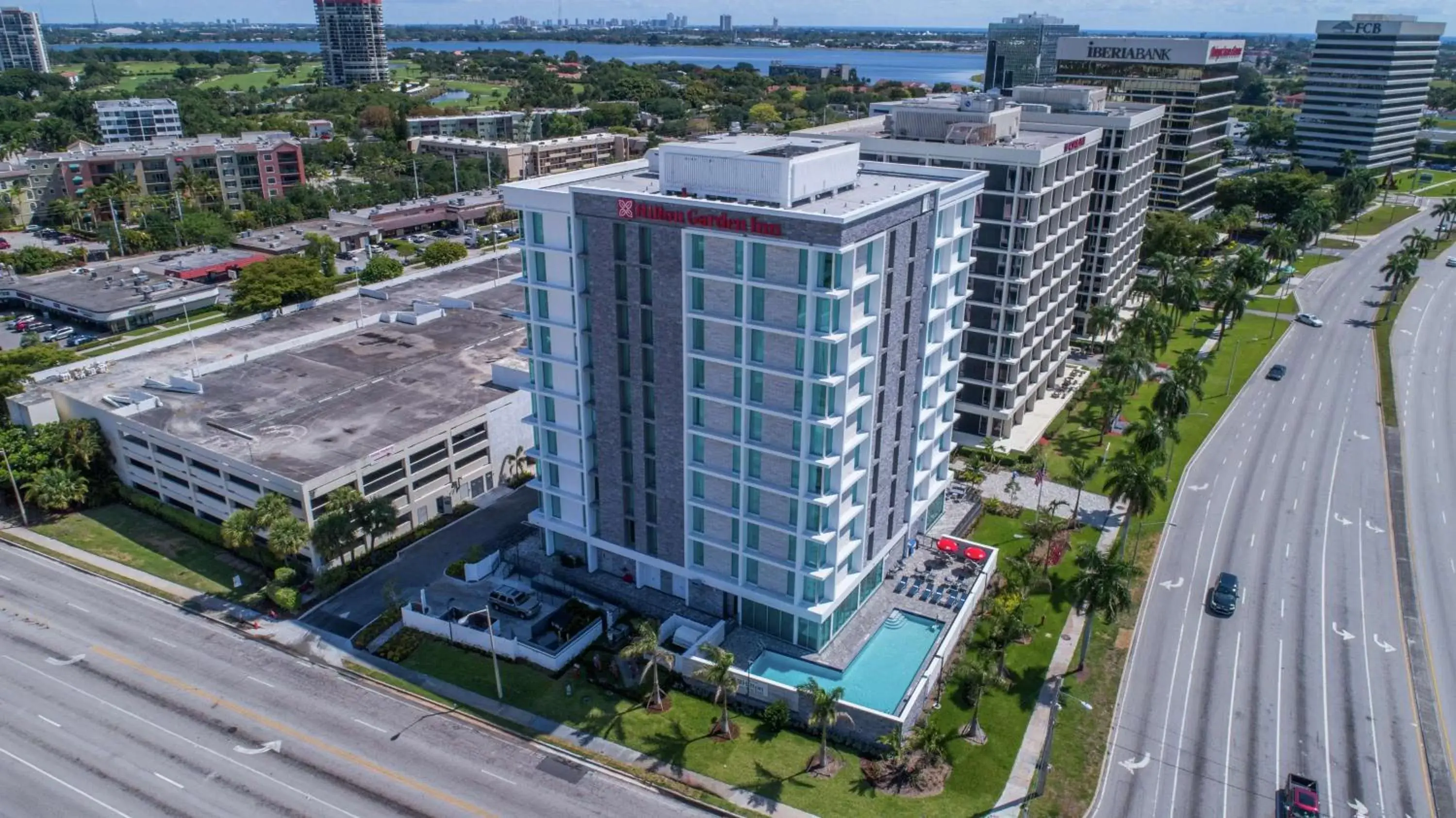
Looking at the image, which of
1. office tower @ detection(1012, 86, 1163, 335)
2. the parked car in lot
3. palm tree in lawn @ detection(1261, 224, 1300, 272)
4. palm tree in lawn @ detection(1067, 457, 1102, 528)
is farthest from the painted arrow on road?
palm tree in lawn @ detection(1261, 224, 1300, 272)

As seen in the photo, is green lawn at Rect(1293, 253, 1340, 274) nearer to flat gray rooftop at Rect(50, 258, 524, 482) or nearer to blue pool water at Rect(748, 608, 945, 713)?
blue pool water at Rect(748, 608, 945, 713)

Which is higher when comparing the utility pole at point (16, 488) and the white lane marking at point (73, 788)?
the utility pole at point (16, 488)

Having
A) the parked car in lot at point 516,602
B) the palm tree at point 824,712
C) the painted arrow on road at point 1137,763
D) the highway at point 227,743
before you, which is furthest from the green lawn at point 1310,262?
the highway at point 227,743

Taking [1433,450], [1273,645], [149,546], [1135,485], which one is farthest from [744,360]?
[1433,450]

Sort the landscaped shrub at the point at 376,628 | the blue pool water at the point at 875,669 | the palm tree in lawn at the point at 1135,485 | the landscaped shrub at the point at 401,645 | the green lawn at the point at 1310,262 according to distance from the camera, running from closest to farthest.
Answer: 1. the blue pool water at the point at 875,669
2. the landscaped shrub at the point at 401,645
3. the landscaped shrub at the point at 376,628
4. the palm tree in lawn at the point at 1135,485
5. the green lawn at the point at 1310,262

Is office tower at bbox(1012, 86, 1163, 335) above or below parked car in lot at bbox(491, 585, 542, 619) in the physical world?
above

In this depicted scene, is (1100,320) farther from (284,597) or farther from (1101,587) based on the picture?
(284,597)

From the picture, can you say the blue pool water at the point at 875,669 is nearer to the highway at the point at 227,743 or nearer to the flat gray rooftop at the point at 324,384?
the highway at the point at 227,743
